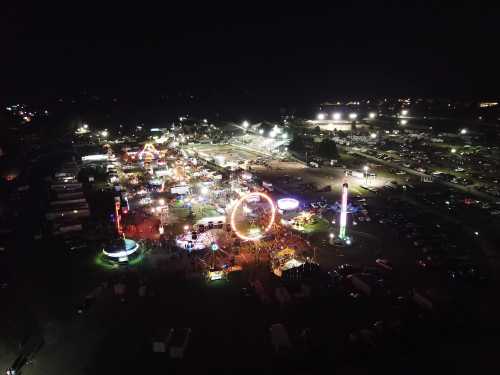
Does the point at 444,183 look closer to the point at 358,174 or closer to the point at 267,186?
the point at 358,174

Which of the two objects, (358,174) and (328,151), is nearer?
(358,174)

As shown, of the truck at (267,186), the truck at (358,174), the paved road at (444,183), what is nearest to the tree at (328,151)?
the paved road at (444,183)

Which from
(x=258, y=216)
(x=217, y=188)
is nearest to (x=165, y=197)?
(x=217, y=188)

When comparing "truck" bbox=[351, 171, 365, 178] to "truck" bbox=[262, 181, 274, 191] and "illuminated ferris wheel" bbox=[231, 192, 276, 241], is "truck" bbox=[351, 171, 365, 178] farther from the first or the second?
"illuminated ferris wheel" bbox=[231, 192, 276, 241]

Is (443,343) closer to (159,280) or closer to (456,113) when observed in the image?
(159,280)

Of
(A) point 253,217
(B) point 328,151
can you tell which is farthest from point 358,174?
(A) point 253,217

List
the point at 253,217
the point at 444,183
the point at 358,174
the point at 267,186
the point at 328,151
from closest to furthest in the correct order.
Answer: the point at 253,217, the point at 267,186, the point at 444,183, the point at 358,174, the point at 328,151

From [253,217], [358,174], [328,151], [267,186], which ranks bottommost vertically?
[253,217]

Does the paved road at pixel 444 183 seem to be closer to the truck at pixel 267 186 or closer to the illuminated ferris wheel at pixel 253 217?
the truck at pixel 267 186

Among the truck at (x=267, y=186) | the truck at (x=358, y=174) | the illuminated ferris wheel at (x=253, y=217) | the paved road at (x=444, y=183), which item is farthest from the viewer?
the truck at (x=358, y=174)

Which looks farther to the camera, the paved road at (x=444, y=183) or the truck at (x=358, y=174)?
the truck at (x=358, y=174)

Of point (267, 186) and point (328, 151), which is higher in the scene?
point (328, 151)
